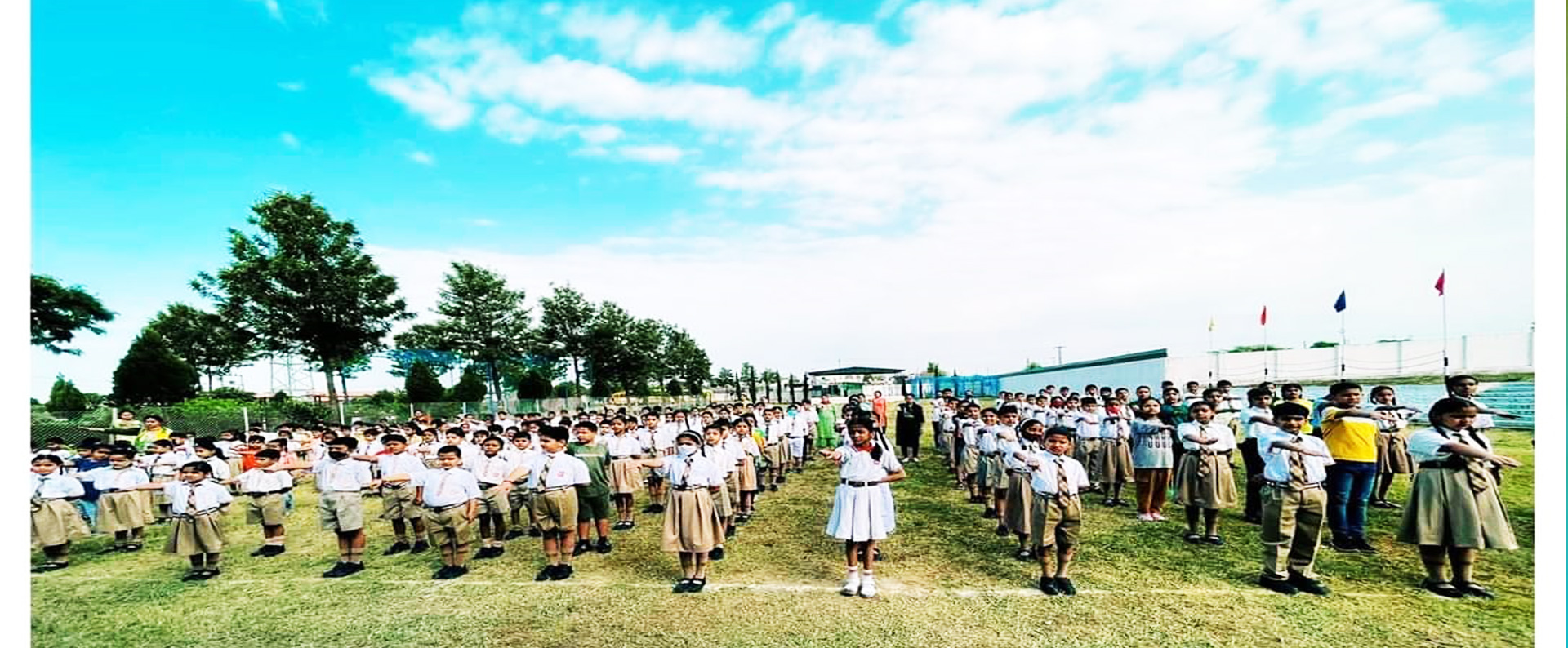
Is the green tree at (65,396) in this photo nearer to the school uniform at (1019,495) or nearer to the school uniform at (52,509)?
the school uniform at (52,509)

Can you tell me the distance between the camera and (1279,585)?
6.04 metres

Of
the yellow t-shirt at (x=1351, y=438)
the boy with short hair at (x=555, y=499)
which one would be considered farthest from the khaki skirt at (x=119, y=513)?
the yellow t-shirt at (x=1351, y=438)

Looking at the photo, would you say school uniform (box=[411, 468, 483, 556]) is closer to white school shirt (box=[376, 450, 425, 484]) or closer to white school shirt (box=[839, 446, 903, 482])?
Result: white school shirt (box=[376, 450, 425, 484])

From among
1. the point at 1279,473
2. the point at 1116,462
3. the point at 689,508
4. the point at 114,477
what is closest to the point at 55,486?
the point at 114,477

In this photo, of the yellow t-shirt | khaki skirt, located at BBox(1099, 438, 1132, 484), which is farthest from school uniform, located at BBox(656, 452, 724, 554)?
the yellow t-shirt

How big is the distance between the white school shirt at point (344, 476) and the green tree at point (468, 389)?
82.4ft

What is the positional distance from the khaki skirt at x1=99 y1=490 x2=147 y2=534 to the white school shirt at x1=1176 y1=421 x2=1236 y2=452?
14.0m

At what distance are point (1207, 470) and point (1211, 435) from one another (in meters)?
0.50

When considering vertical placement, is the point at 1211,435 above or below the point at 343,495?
above

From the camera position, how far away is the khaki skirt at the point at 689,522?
649 centimetres

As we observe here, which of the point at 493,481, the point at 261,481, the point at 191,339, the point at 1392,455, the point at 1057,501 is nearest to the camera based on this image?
the point at 1057,501

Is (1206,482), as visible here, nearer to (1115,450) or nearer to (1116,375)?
(1115,450)

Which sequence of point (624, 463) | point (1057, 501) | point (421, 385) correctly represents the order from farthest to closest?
point (421, 385) < point (624, 463) < point (1057, 501)
